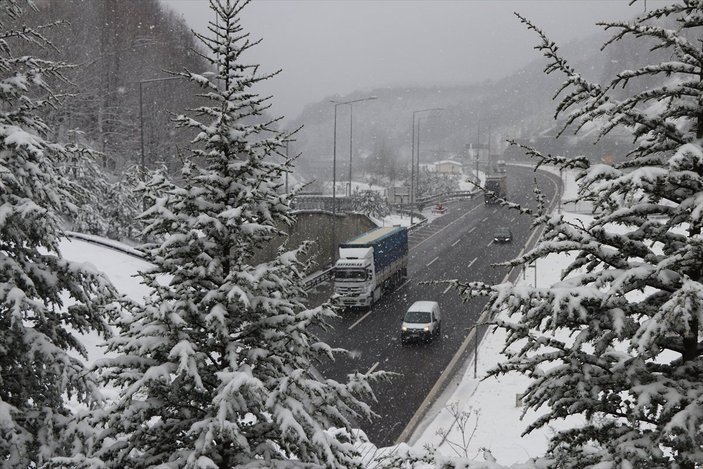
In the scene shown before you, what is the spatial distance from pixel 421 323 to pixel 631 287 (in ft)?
75.5

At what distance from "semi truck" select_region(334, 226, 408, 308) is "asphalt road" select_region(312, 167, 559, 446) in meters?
0.87

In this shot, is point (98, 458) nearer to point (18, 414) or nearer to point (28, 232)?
point (18, 414)

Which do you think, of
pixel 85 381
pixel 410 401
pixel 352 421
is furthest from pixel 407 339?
pixel 85 381

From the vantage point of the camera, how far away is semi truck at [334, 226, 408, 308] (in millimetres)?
33031

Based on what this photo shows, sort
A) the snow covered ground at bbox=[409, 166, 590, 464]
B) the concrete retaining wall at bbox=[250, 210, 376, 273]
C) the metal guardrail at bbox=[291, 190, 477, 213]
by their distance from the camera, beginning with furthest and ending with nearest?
the metal guardrail at bbox=[291, 190, 477, 213]
the concrete retaining wall at bbox=[250, 210, 376, 273]
the snow covered ground at bbox=[409, 166, 590, 464]

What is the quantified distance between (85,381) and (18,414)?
1.02 m

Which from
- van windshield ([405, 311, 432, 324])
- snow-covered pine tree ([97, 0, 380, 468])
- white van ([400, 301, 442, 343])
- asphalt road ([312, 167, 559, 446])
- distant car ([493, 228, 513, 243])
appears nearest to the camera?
snow-covered pine tree ([97, 0, 380, 468])

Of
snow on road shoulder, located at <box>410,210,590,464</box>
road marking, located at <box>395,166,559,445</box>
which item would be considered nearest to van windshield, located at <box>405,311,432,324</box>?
road marking, located at <box>395,166,559,445</box>

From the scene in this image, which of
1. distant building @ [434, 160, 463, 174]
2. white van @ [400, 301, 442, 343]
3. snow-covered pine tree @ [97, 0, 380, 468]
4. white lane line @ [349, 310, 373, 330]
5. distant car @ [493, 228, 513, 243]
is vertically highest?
snow-covered pine tree @ [97, 0, 380, 468]

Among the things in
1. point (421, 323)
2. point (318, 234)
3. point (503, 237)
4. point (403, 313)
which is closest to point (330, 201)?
point (318, 234)

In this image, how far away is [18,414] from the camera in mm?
9523

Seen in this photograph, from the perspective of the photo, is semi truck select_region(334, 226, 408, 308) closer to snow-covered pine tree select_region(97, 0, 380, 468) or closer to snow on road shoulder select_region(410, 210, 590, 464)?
snow on road shoulder select_region(410, 210, 590, 464)

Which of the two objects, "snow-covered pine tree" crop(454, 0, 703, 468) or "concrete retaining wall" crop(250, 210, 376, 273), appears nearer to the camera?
"snow-covered pine tree" crop(454, 0, 703, 468)

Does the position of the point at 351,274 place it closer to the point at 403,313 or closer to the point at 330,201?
the point at 403,313
